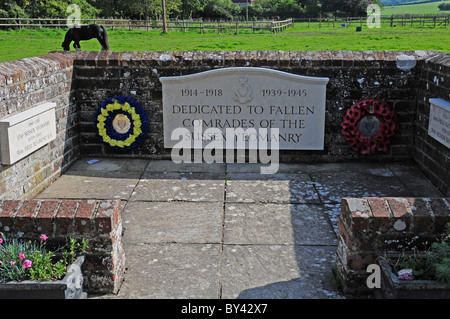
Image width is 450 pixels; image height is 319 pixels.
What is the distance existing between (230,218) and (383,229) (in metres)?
2.04

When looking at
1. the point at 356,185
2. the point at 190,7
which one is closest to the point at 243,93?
the point at 356,185

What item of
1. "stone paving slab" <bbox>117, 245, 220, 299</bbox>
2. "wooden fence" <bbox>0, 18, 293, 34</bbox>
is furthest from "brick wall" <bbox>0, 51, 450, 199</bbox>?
"wooden fence" <bbox>0, 18, 293, 34</bbox>

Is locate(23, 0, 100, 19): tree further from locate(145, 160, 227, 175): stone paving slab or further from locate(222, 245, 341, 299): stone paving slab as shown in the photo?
locate(222, 245, 341, 299): stone paving slab

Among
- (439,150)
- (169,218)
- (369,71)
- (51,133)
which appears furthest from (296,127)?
(51,133)

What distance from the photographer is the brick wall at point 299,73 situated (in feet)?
24.2

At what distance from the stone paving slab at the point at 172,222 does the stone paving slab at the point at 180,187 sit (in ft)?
0.63

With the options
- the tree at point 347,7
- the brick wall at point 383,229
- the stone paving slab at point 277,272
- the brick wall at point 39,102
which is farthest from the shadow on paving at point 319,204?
the tree at point 347,7

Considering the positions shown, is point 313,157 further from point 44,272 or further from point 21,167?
point 44,272

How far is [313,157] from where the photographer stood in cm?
764

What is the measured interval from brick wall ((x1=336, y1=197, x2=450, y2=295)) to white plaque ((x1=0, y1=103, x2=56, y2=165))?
3525 mm

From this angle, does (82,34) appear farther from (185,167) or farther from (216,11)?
(216,11)

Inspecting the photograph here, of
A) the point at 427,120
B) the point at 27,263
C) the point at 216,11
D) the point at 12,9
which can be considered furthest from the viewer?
the point at 216,11

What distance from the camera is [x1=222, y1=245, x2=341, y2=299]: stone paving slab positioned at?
13.6 ft

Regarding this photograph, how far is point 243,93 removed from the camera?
7.43 meters
